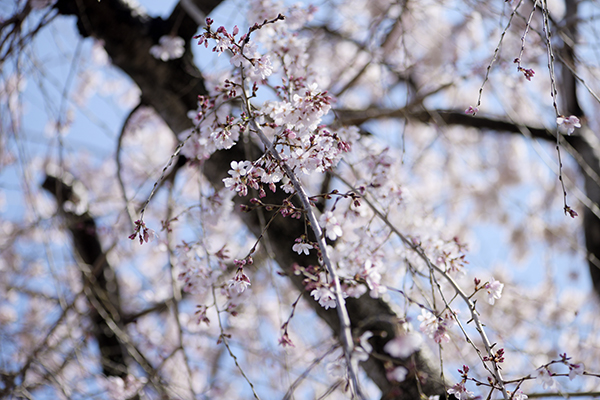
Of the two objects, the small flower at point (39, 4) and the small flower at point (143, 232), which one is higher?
the small flower at point (39, 4)

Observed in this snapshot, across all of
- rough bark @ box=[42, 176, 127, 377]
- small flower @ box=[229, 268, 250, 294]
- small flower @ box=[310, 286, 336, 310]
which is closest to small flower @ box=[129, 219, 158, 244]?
small flower @ box=[229, 268, 250, 294]

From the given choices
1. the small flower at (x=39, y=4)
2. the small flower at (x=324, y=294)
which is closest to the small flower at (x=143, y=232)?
the small flower at (x=324, y=294)

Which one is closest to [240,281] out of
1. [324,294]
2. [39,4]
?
[324,294]

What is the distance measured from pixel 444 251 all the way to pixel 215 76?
1022 mm

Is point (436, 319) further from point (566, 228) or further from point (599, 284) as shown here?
point (566, 228)

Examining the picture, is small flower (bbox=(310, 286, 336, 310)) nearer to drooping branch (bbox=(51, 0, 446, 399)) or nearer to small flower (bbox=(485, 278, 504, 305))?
small flower (bbox=(485, 278, 504, 305))

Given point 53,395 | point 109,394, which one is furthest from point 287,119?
point 53,395

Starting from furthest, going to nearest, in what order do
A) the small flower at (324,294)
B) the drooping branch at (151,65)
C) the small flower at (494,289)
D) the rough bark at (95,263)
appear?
the rough bark at (95,263) → the drooping branch at (151,65) → the small flower at (494,289) → the small flower at (324,294)

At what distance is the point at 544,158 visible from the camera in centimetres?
133

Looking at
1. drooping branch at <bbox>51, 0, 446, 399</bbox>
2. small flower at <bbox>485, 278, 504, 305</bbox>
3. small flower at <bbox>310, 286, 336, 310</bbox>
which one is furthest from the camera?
drooping branch at <bbox>51, 0, 446, 399</bbox>

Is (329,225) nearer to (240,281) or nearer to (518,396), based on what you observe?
(240,281)

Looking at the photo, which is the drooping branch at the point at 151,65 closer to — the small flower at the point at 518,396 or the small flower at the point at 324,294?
the small flower at the point at 324,294

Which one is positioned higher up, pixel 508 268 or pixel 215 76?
pixel 508 268

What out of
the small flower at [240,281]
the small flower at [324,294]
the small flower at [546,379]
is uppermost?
the small flower at [240,281]
